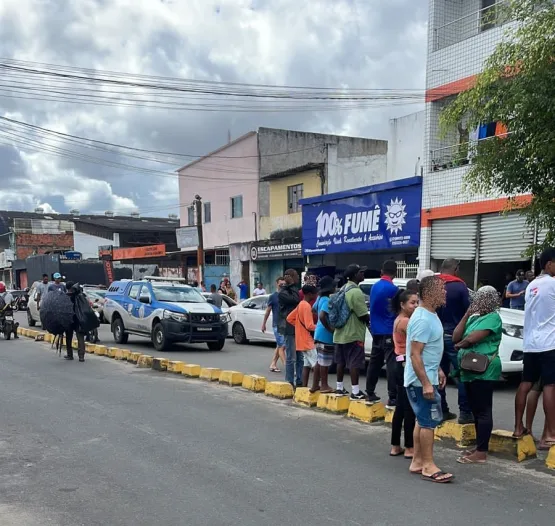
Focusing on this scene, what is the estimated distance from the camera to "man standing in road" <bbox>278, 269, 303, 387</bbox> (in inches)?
349

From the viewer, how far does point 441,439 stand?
6.44 m

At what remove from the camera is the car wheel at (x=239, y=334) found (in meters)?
16.5

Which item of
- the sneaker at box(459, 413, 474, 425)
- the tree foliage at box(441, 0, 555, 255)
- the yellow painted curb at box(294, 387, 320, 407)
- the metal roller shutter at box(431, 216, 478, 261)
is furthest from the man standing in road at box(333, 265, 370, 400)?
the metal roller shutter at box(431, 216, 478, 261)

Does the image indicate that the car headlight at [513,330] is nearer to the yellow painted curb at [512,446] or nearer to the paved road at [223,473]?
the paved road at [223,473]

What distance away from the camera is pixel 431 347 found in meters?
5.03

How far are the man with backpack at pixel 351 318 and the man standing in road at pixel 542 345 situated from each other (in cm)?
214

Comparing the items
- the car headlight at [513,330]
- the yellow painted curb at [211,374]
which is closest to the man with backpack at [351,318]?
the car headlight at [513,330]

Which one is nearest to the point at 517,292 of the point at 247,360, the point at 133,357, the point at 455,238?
the point at 455,238

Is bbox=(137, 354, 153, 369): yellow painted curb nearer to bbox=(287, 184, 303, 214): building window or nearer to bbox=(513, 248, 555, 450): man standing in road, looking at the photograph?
bbox=(513, 248, 555, 450): man standing in road

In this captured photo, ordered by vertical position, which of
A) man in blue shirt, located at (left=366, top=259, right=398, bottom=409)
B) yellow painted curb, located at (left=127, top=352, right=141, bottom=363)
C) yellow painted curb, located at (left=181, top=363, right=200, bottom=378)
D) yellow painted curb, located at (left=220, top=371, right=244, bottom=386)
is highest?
man in blue shirt, located at (left=366, top=259, right=398, bottom=409)

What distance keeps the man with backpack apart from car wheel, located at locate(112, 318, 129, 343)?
9.89 meters

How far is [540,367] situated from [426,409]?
5.05 ft

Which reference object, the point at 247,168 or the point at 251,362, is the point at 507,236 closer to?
the point at 251,362

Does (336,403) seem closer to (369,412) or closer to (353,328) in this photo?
(369,412)
